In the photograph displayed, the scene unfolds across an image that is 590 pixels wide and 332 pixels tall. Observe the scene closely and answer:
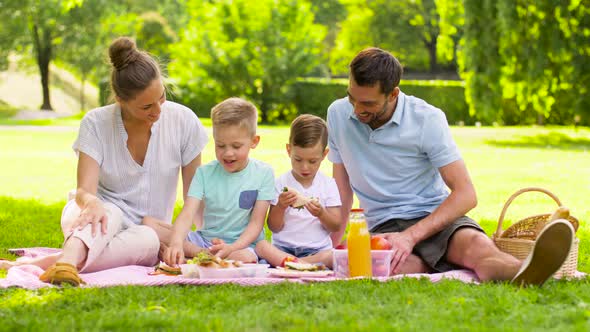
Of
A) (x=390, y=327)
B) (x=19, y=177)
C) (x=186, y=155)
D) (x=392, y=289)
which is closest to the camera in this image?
(x=390, y=327)

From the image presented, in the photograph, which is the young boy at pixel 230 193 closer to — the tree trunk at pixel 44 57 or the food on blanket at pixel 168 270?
the food on blanket at pixel 168 270

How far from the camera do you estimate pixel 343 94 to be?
1067 inches

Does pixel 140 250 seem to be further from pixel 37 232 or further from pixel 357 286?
pixel 37 232

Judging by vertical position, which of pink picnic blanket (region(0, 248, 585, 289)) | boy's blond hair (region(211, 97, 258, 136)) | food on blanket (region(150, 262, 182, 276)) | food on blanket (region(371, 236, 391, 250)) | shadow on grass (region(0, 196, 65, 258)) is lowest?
shadow on grass (region(0, 196, 65, 258))

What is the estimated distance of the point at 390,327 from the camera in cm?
306

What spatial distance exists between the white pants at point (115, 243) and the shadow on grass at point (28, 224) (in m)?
0.98

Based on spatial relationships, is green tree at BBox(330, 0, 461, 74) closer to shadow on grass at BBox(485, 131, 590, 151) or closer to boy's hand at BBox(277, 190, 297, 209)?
shadow on grass at BBox(485, 131, 590, 151)

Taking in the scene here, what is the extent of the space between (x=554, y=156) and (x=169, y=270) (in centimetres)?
1125

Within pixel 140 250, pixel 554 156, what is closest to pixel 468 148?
pixel 554 156

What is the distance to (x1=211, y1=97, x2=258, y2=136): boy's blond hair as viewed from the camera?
14.6 ft

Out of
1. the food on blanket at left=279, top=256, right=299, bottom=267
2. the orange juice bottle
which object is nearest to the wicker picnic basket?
the orange juice bottle

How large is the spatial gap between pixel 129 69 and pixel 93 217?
0.76m

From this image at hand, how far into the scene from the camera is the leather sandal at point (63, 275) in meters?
3.79

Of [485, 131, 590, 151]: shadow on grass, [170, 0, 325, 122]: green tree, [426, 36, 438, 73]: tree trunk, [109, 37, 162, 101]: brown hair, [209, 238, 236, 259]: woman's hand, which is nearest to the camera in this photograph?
[109, 37, 162, 101]: brown hair
